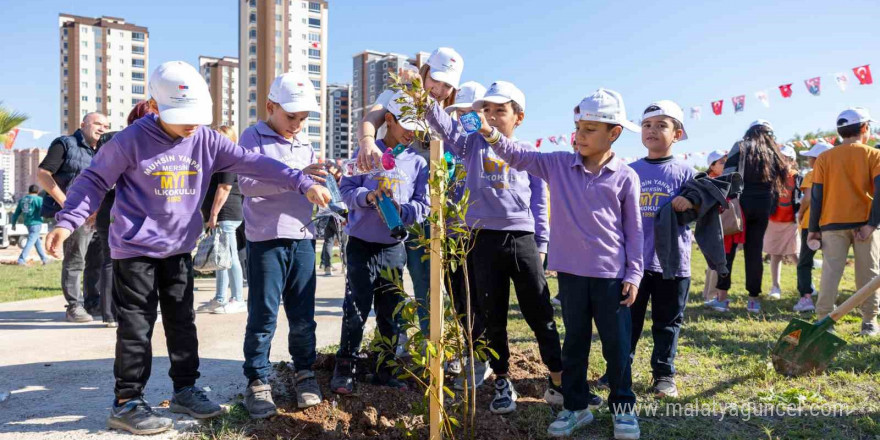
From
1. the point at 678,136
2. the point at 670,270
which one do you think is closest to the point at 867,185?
the point at 678,136

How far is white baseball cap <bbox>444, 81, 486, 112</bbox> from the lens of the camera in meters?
3.97

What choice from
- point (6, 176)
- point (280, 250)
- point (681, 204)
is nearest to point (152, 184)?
point (280, 250)

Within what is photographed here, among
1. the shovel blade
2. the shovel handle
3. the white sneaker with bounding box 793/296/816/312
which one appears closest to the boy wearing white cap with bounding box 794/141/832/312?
the white sneaker with bounding box 793/296/816/312

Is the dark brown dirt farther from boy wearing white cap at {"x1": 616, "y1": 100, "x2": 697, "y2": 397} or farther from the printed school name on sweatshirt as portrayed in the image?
the printed school name on sweatshirt

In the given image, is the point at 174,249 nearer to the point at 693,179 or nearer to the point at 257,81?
the point at 693,179

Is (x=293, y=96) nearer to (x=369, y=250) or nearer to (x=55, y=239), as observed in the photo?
(x=369, y=250)

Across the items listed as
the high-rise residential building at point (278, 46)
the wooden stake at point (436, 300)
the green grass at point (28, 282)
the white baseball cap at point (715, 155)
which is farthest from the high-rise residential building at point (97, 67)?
the wooden stake at point (436, 300)

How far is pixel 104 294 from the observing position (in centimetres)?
553

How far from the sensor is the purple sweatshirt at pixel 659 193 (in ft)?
12.7

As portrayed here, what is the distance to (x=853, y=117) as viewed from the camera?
17.6 feet

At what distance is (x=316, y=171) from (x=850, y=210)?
473 centimetres

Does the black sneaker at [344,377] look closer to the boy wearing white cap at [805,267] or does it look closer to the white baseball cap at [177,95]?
the white baseball cap at [177,95]

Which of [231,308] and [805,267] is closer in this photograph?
[231,308]

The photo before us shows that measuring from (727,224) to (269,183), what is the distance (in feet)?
14.5
